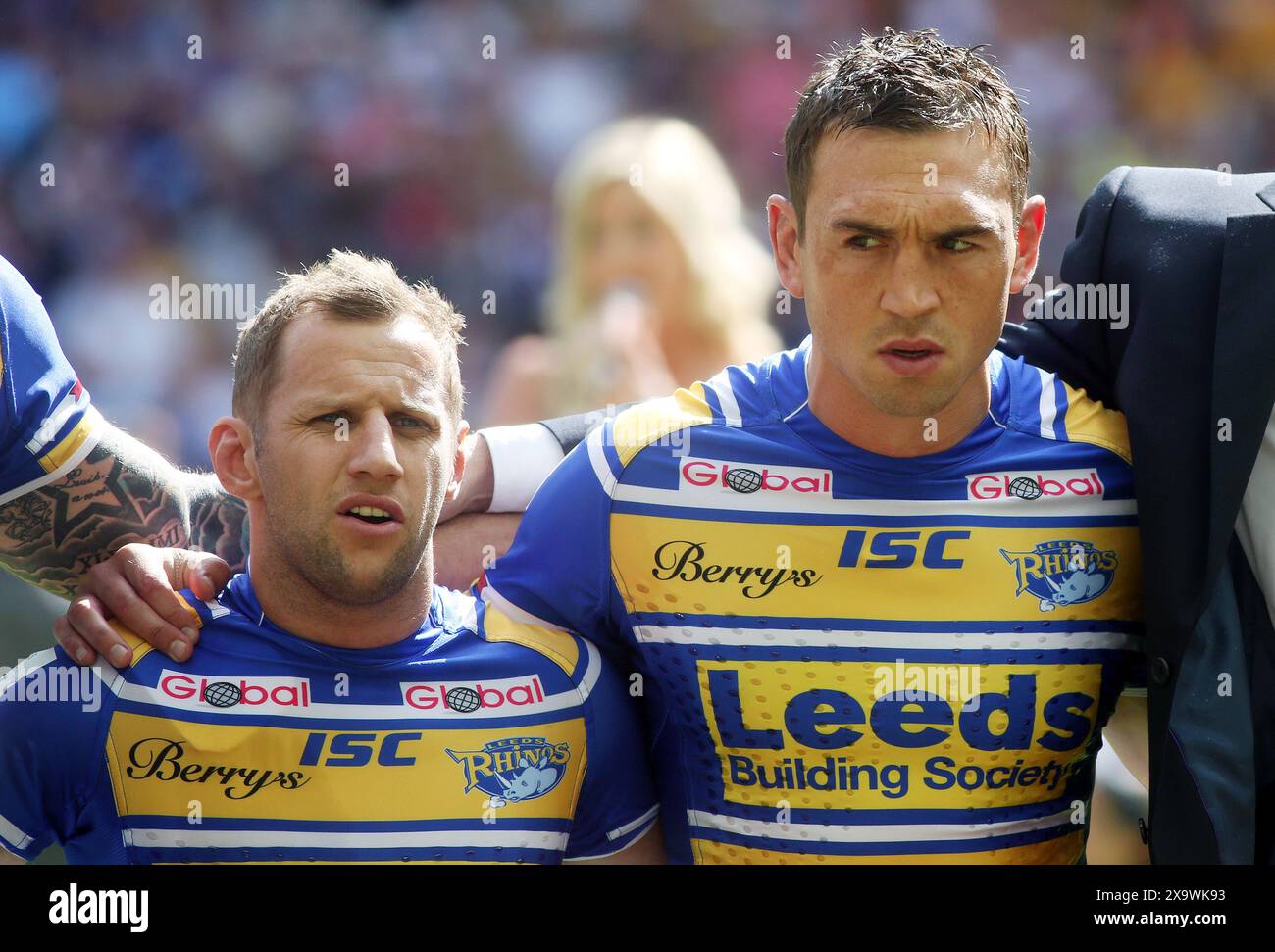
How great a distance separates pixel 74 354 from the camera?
21.7 ft

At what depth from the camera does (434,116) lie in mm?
7430

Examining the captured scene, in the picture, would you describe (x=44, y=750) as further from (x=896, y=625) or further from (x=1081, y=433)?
(x=1081, y=433)

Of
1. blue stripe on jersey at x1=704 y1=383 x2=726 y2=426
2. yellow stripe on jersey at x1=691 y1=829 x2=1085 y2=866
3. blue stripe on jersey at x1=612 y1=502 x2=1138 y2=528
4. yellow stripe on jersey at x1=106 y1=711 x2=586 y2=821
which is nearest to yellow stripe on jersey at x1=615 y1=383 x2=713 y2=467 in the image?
blue stripe on jersey at x1=704 y1=383 x2=726 y2=426

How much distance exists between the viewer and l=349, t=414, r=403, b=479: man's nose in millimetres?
2361

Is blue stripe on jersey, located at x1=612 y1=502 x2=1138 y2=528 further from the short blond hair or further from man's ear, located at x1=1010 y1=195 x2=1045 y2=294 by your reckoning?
the short blond hair

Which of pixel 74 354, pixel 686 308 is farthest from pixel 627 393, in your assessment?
pixel 74 354

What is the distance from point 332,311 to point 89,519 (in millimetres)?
664

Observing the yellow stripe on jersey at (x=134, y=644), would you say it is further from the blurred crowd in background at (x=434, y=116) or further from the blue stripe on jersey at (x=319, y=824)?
the blurred crowd in background at (x=434, y=116)

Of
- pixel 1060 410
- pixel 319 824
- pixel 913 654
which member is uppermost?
pixel 1060 410

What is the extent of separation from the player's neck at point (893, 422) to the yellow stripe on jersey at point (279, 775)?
860 mm

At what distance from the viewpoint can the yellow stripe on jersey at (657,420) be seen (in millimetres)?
2543

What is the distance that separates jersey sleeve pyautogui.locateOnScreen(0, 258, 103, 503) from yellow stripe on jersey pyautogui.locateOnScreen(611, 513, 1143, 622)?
1108 mm

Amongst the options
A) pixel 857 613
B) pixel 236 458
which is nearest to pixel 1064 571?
pixel 857 613

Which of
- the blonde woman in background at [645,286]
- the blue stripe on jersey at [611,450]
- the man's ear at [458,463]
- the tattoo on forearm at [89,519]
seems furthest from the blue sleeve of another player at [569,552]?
the blonde woman in background at [645,286]
